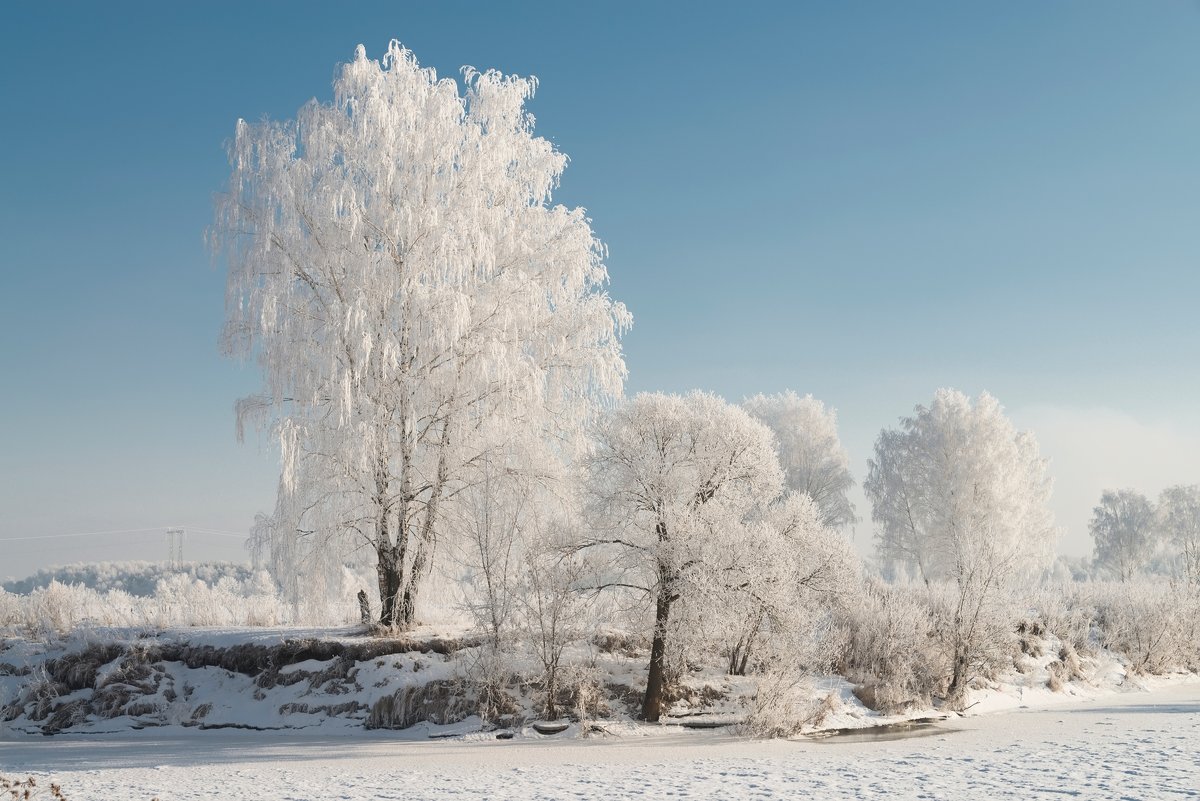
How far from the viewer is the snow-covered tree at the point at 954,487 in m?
36.4

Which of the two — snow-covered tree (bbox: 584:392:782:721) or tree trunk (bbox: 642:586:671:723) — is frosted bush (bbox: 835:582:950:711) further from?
tree trunk (bbox: 642:586:671:723)

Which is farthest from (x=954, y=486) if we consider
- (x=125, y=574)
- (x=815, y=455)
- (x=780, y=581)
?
(x=125, y=574)

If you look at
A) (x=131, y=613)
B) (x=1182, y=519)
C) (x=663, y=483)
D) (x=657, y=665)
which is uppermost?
(x=1182, y=519)

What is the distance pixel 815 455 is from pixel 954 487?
709 centimetres

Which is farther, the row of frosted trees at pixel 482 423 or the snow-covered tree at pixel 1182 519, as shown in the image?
the snow-covered tree at pixel 1182 519

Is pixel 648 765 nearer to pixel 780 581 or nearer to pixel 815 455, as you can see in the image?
pixel 780 581

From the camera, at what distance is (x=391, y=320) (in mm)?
20516

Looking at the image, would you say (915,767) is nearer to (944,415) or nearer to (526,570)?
(526,570)

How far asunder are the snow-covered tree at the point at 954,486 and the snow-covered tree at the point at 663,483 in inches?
800

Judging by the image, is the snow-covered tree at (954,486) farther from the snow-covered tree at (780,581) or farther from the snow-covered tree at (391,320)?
the snow-covered tree at (391,320)

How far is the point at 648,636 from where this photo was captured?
18609 mm

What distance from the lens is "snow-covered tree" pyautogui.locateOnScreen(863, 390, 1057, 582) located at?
36.4 m

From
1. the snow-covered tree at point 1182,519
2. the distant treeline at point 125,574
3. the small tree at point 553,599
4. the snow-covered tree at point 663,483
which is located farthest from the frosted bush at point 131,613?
the snow-covered tree at point 1182,519

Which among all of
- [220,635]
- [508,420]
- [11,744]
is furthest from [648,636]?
[11,744]
